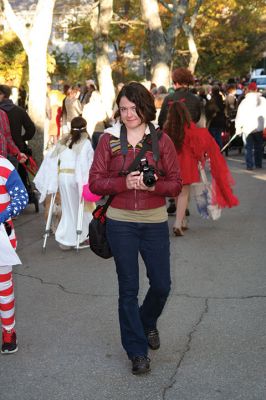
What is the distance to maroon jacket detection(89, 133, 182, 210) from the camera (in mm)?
4945

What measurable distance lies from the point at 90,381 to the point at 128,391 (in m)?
0.30

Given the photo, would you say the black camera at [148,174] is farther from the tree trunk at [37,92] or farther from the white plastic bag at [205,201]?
the tree trunk at [37,92]

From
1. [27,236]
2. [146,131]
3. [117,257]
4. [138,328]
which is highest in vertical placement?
[146,131]

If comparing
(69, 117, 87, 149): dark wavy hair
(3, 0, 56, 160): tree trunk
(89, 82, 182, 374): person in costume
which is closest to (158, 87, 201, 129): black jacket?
(69, 117, 87, 149): dark wavy hair

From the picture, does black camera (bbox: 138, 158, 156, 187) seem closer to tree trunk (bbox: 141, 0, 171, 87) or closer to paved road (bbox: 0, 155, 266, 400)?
paved road (bbox: 0, 155, 266, 400)

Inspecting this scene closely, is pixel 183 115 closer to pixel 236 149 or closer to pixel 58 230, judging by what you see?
pixel 58 230

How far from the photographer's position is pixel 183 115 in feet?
31.9

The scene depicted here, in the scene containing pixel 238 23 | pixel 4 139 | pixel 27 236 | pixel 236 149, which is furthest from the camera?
pixel 238 23

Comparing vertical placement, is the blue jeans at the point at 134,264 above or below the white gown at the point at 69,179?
above

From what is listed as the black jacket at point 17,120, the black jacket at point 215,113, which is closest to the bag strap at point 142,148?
the black jacket at point 17,120

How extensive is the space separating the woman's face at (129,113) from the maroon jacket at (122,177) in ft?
0.44

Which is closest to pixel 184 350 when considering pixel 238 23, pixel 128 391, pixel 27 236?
pixel 128 391

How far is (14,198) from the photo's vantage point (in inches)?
208

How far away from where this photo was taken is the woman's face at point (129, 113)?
16.3ft
